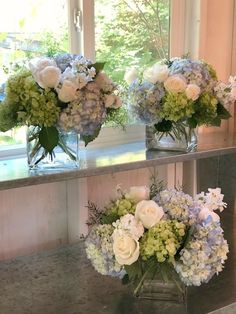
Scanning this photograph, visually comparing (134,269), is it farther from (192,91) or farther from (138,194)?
(192,91)

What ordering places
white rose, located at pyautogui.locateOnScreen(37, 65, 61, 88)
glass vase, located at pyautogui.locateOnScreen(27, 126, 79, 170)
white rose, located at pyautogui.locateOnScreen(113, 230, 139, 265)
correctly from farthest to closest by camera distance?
glass vase, located at pyautogui.locateOnScreen(27, 126, 79, 170) → white rose, located at pyautogui.locateOnScreen(37, 65, 61, 88) → white rose, located at pyautogui.locateOnScreen(113, 230, 139, 265)

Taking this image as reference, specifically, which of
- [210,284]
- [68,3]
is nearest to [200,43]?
[68,3]

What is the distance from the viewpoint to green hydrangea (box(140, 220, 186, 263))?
116 centimetres

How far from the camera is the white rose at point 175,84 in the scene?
1495 millimetres

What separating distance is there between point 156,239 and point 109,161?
42 cm

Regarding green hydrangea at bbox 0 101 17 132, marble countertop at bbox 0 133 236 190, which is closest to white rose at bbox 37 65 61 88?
green hydrangea at bbox 0 101 17 132

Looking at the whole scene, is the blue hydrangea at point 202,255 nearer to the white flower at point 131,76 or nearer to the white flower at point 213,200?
the white flower at point 213,200

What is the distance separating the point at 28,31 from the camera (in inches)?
63.4

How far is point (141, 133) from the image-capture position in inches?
75.1

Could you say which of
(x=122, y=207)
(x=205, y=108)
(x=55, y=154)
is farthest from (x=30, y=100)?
(x=205, y=108)

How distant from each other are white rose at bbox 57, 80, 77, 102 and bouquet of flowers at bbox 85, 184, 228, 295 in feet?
0.95

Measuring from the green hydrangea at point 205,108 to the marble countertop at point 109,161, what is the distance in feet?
0.42

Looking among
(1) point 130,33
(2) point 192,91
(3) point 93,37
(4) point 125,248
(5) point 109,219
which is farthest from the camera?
(1) point 130,33

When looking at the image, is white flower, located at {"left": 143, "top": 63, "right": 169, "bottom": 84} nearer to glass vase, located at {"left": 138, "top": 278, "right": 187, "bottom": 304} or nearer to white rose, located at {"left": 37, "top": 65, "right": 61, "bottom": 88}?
white rose, located at {"left": 37, "top": 65, "right": 61, "bottom": 88}
